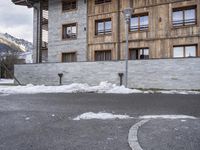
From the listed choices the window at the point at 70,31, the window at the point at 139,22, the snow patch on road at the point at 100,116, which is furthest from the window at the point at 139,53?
the snow patch on road at the point at 100,116

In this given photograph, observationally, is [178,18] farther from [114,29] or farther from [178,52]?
[114,29]

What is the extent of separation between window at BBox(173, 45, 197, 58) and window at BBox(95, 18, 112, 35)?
5.75 metres

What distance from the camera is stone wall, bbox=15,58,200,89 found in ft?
51.5

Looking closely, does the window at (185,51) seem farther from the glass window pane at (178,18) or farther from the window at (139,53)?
the window at (139,53)

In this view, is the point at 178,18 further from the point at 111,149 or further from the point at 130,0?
the point at 111,149

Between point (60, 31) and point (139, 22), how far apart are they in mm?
7777

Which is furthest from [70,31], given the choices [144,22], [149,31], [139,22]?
[149,31]

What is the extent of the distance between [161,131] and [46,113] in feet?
11.7

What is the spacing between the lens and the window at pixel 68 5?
2355cm

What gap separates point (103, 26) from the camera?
21.8 metres

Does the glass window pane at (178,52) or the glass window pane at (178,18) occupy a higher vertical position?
the glass window pane at (178,18)

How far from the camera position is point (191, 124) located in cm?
557

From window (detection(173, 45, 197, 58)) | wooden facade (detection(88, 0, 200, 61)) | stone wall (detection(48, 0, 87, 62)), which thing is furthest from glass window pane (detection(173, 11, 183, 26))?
stone wall (detection(48, 0, 87, 62))

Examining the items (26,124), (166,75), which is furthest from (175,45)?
(26,124)
